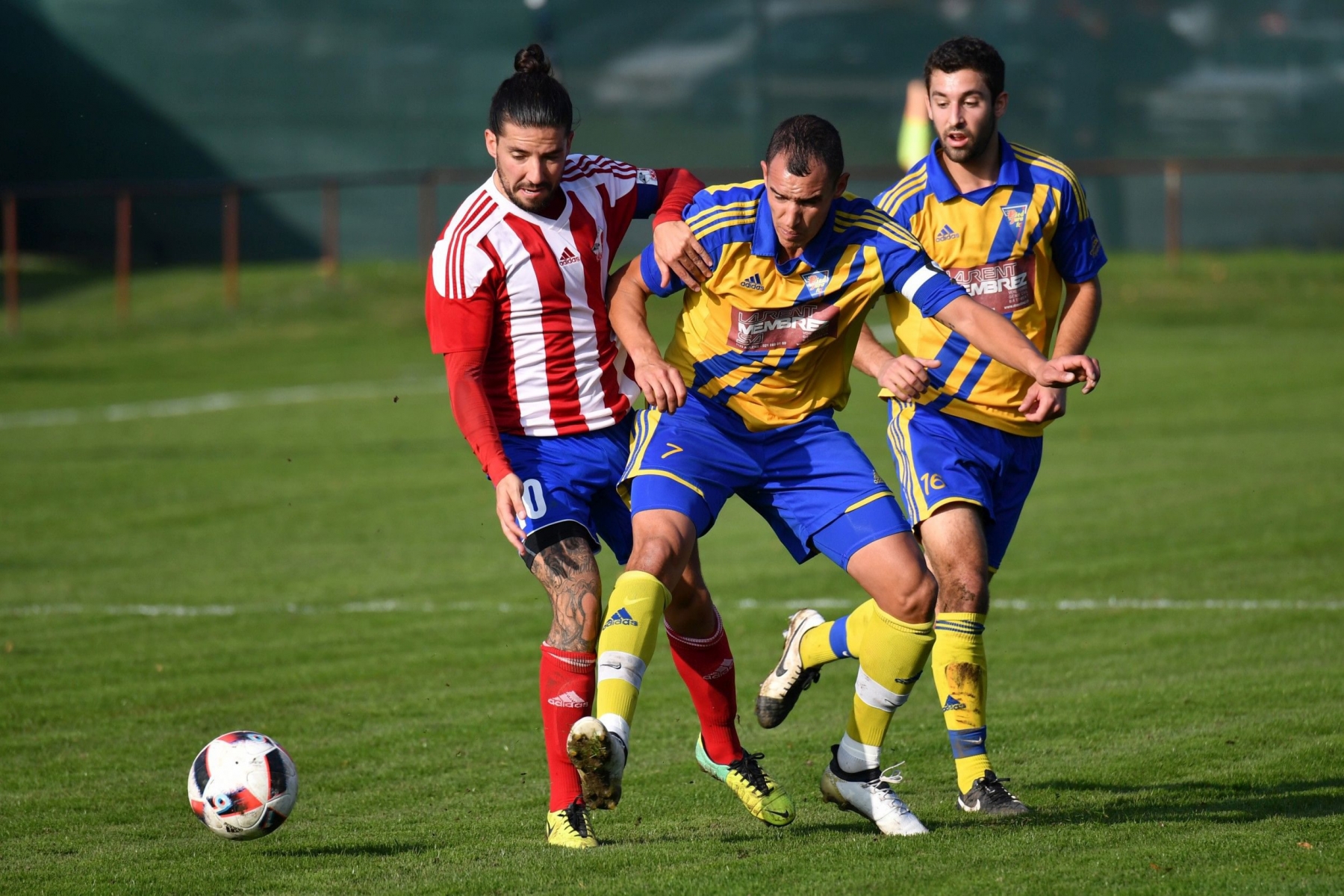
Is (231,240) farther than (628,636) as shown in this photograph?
Yes

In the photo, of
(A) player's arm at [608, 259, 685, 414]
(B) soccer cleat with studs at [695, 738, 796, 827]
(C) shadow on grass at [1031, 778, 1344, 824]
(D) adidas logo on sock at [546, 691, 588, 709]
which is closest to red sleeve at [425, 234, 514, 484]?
(A) player's arm at [608, 259, 685, 414]

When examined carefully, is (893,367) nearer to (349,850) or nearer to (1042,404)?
(1042,404)

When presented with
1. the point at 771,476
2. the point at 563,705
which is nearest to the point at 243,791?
the point at 563,705

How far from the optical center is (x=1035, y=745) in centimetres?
642

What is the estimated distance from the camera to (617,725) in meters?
4.64

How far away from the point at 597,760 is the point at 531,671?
384 cm

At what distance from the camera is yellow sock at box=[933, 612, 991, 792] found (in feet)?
18.1

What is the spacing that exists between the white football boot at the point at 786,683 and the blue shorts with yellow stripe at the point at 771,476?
2.61 ft

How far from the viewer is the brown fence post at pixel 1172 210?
1093 inches

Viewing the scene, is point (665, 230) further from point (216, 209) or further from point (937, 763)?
point (216, 209)

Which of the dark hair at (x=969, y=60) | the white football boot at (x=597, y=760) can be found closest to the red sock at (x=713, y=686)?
the white football boot at (x=597, y=760)

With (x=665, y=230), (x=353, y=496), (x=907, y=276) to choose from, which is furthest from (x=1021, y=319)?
(x=353, y=496)

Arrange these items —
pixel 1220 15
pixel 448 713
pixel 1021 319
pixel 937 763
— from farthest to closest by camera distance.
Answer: pixel 1220 15 < pixel 448 713 < pixel 937 763 < pixel 1021 319

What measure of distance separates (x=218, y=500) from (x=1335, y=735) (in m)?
9.67
